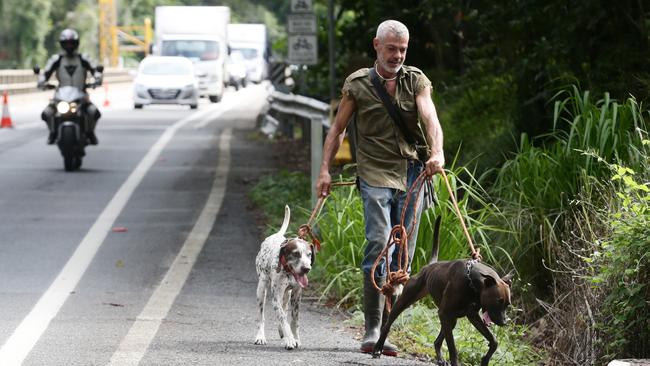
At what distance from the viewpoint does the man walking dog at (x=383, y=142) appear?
25.7 feet

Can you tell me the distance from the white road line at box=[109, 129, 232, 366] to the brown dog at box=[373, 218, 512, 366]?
1.46 m

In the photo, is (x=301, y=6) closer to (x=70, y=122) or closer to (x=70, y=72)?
(x=70, y=72)

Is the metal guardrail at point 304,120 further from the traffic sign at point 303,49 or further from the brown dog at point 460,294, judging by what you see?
the brown dog at point 460,294

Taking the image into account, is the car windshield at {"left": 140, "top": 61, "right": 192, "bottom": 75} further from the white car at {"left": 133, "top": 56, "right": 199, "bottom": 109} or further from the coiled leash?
the coiled leash

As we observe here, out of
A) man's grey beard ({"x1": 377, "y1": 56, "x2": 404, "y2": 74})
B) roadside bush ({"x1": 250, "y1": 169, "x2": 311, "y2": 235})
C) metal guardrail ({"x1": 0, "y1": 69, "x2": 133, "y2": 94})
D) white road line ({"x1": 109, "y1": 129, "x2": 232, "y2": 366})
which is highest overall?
man's grey beard ({"x1": 377, "y1": 56, "x2": 404, "y2": 74})

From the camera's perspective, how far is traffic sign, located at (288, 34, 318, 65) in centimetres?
2439

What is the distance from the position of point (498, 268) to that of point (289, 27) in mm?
15159

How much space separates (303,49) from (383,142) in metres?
16.7

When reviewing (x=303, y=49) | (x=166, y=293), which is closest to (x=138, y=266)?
(x=166, y=293)

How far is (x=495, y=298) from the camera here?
21.6 ft

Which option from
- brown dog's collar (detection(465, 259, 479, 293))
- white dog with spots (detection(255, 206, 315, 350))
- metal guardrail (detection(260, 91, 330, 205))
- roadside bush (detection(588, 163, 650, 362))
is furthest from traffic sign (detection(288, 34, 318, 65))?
brown dog's collar (detection(465, 259, 479, 293))

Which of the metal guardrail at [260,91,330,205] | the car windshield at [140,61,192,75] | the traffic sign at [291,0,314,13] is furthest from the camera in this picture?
the car windshield at [140,61,192,75]

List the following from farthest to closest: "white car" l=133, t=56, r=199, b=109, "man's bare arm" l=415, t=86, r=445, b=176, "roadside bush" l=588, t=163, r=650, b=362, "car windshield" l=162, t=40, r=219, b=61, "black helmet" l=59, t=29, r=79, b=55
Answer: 1. "car windshield" l=162, t=40, r=219, b=61
2. "white car" l=133, t=56, r=199, b=109
3. "black helmet" l=59, t=29, r=79, b=55
4. "man's bare arm" l=415, t=86, r=445, b=176
5. "roadside bush" l=588, t=163, r=650, b=362

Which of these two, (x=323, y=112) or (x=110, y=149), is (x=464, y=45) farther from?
(x=323, y=112)
